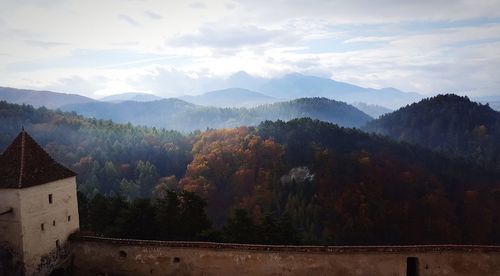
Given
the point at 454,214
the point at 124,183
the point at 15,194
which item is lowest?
the point at 454,214

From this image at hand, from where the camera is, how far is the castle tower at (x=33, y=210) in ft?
84.3

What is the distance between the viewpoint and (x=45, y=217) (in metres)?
27.0

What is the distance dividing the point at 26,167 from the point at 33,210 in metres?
2.48

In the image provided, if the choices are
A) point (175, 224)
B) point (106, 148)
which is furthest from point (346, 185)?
Result: point (175, 224)

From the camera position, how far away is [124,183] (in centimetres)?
12288

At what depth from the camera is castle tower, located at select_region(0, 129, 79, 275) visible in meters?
25.7

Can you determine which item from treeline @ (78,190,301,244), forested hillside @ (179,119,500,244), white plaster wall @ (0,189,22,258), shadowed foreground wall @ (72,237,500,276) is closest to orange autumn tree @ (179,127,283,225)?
forested hillside @ (179,119,500,244)

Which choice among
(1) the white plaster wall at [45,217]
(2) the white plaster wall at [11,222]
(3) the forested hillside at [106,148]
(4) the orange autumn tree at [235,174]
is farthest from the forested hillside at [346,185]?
(2) the white plaster wall at [11,222]

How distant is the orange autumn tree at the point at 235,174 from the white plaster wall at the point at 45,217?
7688 cm

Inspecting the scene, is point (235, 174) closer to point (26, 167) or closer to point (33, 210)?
point (26, 167)

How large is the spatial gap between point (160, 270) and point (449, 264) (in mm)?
15363

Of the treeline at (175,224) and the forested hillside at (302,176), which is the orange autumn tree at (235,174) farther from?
the treeline at (175,224)

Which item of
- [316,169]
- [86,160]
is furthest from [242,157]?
[86,160]

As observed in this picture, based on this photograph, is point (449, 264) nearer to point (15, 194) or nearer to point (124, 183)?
point (15, 194)
